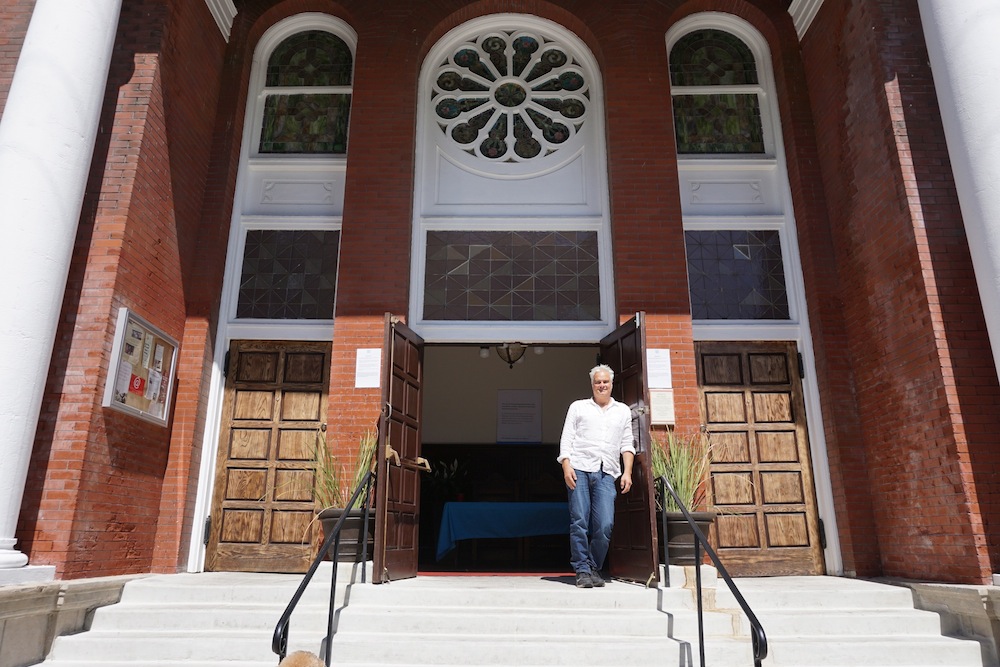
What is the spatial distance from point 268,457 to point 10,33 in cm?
458

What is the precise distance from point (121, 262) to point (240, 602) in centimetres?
293

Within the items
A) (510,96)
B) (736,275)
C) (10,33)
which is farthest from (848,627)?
(10,33)

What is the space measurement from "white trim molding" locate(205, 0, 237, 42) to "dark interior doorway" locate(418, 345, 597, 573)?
475cm

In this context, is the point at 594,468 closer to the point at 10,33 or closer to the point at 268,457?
the point at 268,457

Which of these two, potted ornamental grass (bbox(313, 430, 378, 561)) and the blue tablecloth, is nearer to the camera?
potted ornamental grass (bbox(313, 430, 378, 561))

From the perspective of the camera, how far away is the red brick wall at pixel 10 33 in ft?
22.1

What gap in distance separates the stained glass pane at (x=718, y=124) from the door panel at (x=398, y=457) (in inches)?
155

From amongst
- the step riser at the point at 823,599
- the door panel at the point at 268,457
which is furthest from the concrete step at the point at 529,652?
the door panel at the point at 268,457

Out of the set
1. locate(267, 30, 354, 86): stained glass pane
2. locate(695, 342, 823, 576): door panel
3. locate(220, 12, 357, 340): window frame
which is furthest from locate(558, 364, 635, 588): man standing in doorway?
locate(267, 30, 354, 86): stained glass pane

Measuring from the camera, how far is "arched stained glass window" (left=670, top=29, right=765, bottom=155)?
848cm

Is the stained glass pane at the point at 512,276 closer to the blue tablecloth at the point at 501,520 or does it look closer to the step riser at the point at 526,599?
the blue tablecloth at the point at 501,520

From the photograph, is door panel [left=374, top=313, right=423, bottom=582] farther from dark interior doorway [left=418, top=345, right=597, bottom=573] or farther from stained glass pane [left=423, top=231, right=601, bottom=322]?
dark interior doorway [left=418, top=345, right=597, bottom=573]

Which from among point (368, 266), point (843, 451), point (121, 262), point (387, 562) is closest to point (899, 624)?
point (843, 451)

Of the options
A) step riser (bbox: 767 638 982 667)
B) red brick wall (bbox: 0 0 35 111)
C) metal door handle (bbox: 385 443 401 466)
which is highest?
red brick wall (bbox: 0 0 35 111)
